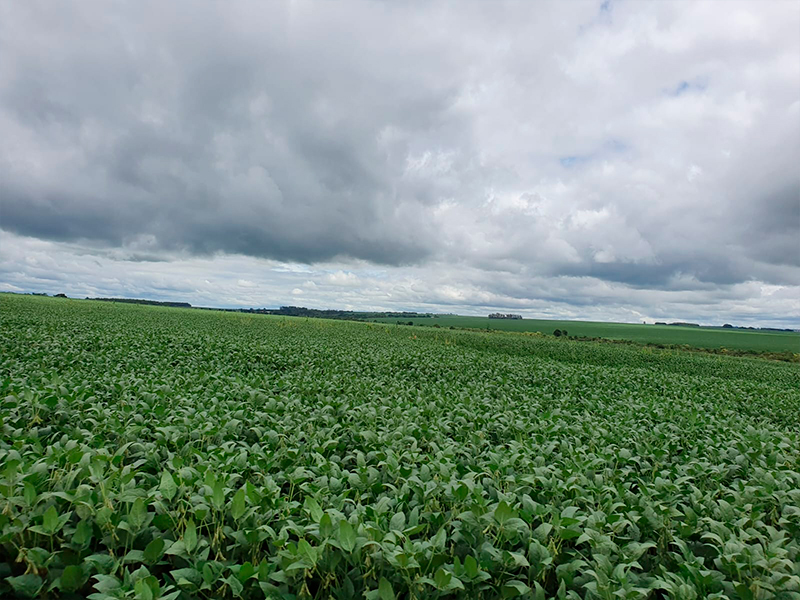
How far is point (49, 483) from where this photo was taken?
128 inches

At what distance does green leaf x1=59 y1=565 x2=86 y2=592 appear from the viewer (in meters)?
2.34

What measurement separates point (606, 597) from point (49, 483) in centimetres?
427

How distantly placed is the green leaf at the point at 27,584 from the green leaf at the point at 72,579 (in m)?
0.12

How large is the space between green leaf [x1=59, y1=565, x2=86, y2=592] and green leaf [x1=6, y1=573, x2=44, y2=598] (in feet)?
0.39

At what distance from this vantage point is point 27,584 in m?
2.34

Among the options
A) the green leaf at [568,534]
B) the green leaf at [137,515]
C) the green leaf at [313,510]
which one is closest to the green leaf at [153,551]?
the green leaf at [137,515]

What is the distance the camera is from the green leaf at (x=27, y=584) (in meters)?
2.30

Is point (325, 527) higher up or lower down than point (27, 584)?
higher up

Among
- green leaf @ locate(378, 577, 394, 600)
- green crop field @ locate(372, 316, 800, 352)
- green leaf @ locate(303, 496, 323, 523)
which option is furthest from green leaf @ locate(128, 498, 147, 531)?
green crop field @ locate(372, 316, 800, 352)

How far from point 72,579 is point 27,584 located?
0.81ft

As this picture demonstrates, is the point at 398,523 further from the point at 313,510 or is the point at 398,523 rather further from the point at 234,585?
the point at 234,585

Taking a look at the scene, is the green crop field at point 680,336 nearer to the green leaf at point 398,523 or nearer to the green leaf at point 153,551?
the green leaf at point 398,523

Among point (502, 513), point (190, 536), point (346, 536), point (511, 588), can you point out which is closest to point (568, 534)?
point (502, 513)

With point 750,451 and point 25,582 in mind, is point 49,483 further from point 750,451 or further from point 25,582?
point 750,451
